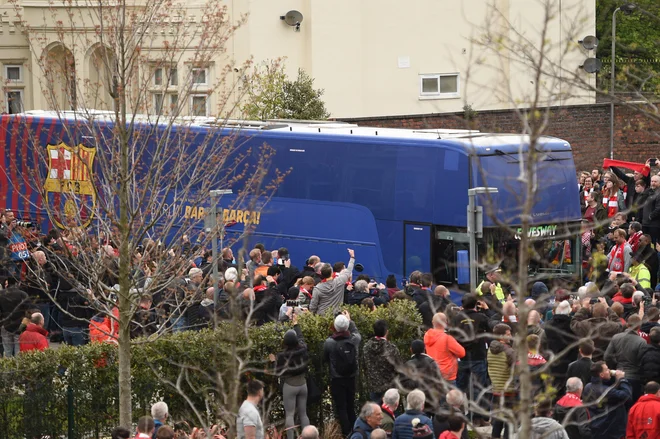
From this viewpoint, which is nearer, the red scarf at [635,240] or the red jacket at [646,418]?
the red jacket at [646,418]

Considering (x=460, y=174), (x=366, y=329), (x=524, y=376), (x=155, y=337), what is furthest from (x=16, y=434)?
(x=460, y=174)

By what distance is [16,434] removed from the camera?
13.8m

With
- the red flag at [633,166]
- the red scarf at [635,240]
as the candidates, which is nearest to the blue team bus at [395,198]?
the red scarf at [635,240]

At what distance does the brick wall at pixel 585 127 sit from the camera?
35062 millimetres

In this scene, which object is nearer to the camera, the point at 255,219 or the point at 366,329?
the point at 366,329

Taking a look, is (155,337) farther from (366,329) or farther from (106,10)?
(106,10)

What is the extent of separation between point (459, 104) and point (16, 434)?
26.8m

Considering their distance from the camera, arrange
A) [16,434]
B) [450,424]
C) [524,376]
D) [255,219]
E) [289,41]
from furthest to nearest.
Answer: [289,41], [255,219], [16,434], [450,424], [524,376]

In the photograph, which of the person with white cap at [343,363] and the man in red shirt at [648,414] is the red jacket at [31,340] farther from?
the man in red shirt at [648,414]

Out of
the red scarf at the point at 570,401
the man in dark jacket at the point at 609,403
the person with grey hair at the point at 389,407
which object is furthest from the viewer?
the man in dark jacket at the point at 609,403

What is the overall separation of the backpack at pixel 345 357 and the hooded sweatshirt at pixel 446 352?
920 millimetres

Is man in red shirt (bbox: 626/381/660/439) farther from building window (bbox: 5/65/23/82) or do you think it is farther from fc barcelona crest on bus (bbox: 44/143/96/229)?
building window (bbox: 5/65/23/82)

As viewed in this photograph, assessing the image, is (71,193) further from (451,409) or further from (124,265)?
(451,409)

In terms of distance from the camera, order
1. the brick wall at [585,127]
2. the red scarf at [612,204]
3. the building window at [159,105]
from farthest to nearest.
→ the brick wall at [585,127], the red scarf at [612,204], the building window at [159,105]
